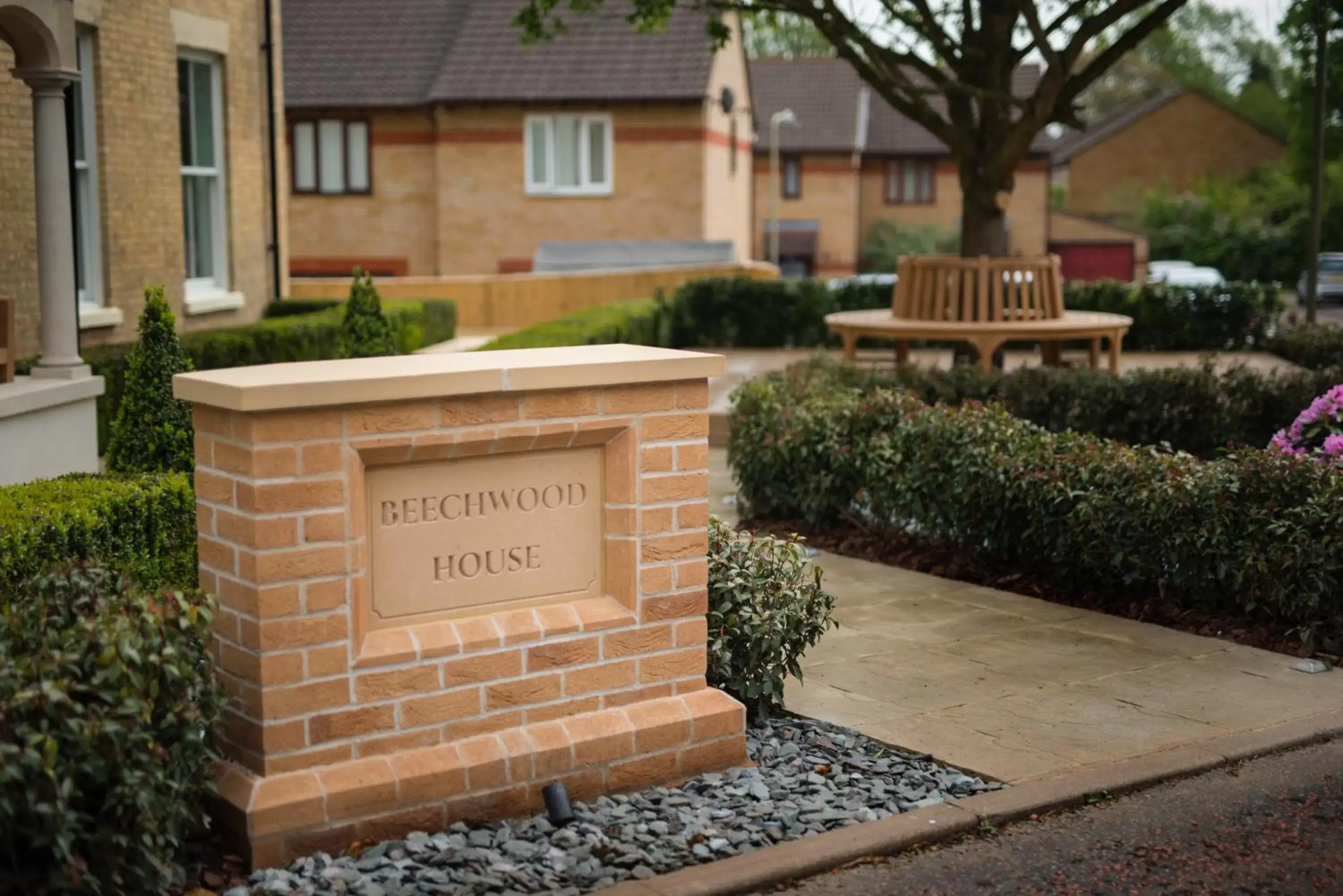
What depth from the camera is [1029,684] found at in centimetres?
687

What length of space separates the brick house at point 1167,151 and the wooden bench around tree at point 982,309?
5704cm

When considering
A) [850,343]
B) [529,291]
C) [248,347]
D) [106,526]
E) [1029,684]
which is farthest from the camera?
[529,291]

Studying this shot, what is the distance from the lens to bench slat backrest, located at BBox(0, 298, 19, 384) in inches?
408

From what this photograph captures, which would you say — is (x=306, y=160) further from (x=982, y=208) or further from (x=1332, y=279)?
(x=1332, y=279)

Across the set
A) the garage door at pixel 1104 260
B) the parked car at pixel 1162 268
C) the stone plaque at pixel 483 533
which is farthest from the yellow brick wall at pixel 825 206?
the stone plaque at pixel 483 533

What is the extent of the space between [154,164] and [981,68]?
816cm

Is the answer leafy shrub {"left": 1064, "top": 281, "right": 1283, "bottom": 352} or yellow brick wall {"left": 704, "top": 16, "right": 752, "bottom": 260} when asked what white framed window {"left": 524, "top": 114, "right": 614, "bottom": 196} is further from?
leafy shrub {"left": 1064, "top": 281, "right": 1283, "bottom": 352}

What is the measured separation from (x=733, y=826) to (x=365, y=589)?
4.65 ft

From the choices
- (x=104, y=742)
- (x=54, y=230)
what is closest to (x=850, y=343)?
(x=54, y=230)

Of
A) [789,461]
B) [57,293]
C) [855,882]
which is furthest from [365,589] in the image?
[57,293]

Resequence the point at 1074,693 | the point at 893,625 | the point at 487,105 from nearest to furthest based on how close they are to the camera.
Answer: the point at 1074,693 < the point at 893,625 < the point at 487,105

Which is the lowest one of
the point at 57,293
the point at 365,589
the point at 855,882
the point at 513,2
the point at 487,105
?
the point at 855,882

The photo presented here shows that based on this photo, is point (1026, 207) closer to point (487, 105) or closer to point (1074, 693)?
point (487, 105)

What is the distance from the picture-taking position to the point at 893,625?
26.1 ft
